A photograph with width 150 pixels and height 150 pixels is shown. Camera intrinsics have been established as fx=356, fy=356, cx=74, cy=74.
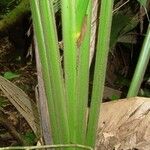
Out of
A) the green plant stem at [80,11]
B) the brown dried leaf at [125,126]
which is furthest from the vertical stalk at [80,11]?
the brown dried leaf at [125,126]

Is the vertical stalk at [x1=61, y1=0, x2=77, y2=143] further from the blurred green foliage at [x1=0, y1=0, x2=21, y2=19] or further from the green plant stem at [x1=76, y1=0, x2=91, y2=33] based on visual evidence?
the blurred green foliage at [x1=0, y1=0, x2=21, y2=19]

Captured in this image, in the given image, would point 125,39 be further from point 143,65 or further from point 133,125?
point 133,125

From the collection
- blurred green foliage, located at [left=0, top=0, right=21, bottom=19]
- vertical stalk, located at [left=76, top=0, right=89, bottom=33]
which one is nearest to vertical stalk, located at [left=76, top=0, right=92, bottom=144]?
vertical stalk, located at [left=76, top=0, right=89, bottom=33]

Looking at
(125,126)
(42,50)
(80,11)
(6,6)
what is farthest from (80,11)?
(6,6)

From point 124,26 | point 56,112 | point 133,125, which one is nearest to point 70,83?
point 56,112

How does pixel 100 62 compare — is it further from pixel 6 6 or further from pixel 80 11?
pixel 6 6

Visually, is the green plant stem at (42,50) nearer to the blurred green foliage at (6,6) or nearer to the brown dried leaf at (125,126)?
the brown dried leaf at (125,126)
